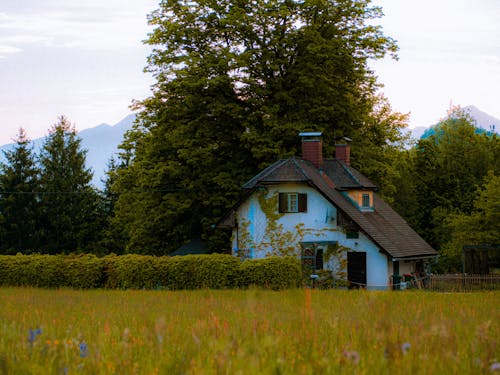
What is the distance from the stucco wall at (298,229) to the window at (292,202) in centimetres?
25

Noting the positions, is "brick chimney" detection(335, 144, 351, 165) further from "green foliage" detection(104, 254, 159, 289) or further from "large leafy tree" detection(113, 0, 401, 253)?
"green foliage" detection(104, 254, 159, 289)

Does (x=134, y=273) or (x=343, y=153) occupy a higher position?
(x=343, y=153)

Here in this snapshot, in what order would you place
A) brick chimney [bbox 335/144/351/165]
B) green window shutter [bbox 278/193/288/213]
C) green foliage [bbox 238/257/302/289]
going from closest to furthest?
green foliage [bbox 238/257/302/289] → green window shutter [bbox 278/193/288/213] → brick chimney [bbox 335/144/351/165]

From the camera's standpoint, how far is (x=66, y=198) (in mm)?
64625

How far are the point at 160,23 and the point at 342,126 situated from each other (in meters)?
13.8

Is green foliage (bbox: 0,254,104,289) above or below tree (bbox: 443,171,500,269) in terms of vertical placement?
below

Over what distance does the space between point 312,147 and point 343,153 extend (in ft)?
10.2

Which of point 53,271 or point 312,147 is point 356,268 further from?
point 53,271

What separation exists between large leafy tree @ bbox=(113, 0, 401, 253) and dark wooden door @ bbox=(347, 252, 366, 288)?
749cm

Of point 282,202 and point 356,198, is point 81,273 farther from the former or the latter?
point 356,198

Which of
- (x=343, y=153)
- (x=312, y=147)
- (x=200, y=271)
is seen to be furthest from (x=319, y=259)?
(x=200, y=271)

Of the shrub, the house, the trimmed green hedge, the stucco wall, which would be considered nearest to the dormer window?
the house

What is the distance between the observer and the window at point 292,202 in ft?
134

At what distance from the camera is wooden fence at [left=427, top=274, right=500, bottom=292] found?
127ft
